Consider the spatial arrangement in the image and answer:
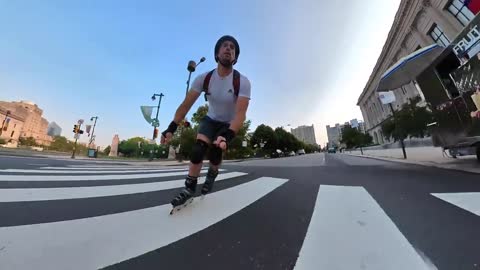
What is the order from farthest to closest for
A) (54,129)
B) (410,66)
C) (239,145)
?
(54,129) < (239,145) < (410,66)

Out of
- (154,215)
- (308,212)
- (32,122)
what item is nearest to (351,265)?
(308,212)

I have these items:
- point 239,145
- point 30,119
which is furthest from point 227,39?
point 30,119

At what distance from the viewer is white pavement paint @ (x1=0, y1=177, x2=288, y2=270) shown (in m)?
1.05

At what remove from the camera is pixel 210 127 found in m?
2.33

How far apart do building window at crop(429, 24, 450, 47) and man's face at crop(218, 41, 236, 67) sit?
3006cm

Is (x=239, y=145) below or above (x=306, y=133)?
below

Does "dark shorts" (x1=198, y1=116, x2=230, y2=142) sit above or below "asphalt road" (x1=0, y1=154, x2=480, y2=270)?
above

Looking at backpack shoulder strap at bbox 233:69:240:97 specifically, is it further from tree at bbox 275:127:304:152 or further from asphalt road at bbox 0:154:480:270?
tree at bbox 275:127:304:152

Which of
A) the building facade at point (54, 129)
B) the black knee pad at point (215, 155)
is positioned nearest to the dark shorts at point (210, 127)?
the black knee pad at point (215, 155)

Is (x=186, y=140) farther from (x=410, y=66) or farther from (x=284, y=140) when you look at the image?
(x=284, y=140)

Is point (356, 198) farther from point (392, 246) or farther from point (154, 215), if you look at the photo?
point (154, 215)

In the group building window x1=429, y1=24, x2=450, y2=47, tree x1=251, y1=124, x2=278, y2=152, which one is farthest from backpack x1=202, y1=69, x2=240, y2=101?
tree x1=251, y1=124, x2=278, y2=152

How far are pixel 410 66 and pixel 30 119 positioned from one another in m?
125

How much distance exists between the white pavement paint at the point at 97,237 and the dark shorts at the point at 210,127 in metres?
0.76
